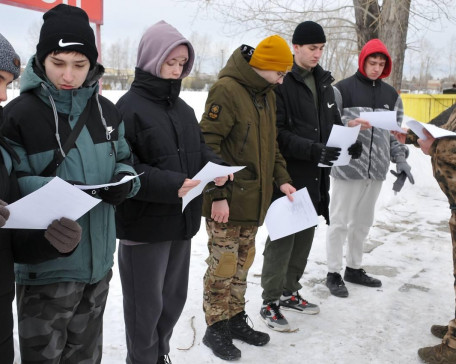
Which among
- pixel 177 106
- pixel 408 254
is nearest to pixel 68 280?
pixel 177 106

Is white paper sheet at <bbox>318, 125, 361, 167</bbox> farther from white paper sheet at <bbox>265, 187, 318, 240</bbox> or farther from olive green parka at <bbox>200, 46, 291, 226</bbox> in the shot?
olive green parka at <bbox>200, 46, 291, 226</bbox>

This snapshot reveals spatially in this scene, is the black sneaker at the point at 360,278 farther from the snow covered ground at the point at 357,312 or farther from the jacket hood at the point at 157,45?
the jacket hood at the point at 157,45

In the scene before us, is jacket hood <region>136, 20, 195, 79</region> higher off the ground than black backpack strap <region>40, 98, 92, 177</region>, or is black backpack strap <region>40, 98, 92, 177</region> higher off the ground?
jacket hood <region>136, 20, 195, 79</region>

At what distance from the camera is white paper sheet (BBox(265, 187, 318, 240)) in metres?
3.16

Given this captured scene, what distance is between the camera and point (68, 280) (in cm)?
193

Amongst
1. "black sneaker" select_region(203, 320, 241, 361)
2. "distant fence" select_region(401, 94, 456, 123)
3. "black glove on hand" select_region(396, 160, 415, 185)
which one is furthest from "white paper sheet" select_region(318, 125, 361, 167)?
"distant fence" select_region(401, 94, 456, 123)

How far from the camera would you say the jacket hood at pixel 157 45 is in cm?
236

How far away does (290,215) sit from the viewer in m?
3.20

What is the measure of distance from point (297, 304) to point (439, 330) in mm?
1055

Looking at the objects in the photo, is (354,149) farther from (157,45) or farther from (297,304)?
(157,45)

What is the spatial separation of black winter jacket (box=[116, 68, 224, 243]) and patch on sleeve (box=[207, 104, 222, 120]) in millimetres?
358

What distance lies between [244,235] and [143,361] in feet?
3.34

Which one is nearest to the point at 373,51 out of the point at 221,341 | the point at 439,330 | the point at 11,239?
the point at 439,330

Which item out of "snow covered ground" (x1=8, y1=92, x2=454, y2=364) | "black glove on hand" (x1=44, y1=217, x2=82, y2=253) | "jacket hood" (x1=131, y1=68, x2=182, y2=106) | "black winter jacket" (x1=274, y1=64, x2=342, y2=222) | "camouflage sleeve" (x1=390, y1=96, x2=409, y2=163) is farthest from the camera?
"camouflage sleeve" (x1=390, y1=96, x2=409, y2=163)
